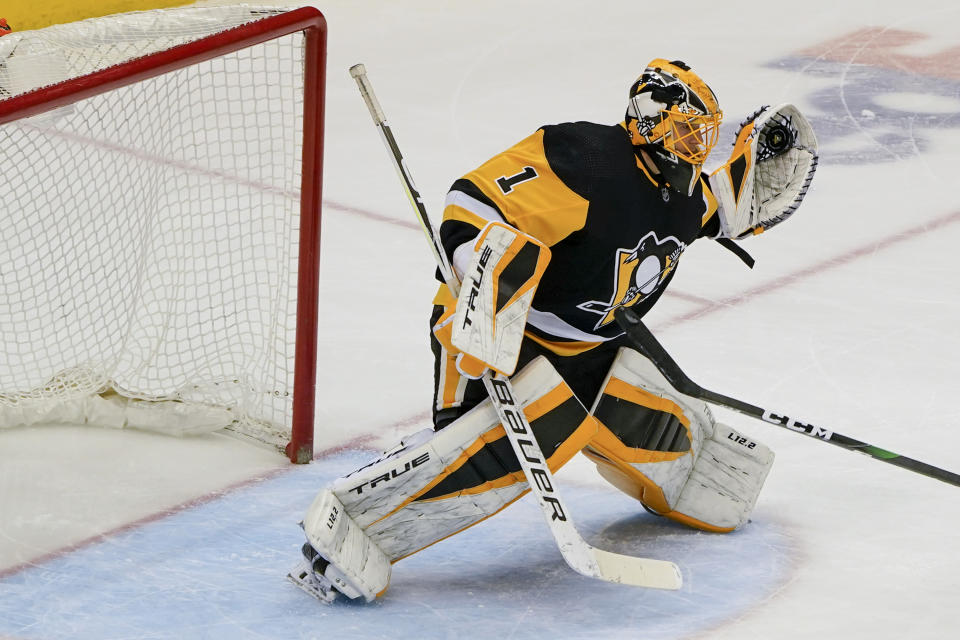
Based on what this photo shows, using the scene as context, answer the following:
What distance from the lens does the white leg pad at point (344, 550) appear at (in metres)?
2.51

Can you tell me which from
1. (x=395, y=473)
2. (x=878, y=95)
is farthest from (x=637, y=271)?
(x=878, y=95)

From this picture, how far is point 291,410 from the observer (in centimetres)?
336

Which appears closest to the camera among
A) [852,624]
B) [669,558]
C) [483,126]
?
[852,624]

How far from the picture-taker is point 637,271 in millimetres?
2629

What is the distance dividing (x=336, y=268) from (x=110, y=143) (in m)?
1.10

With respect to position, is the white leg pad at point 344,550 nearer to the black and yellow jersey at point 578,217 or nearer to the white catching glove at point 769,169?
the black and yellow jersey at point 578,217

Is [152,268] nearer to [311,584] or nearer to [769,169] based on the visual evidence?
[311,584]

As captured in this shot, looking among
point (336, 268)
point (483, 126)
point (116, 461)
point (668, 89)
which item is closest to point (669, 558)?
point (668, 89)

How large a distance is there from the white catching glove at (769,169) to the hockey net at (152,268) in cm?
83

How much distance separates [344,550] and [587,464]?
2.68 ft

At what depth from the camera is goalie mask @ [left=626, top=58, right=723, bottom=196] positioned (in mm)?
2520

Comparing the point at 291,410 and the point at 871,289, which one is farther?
the point at 871,289

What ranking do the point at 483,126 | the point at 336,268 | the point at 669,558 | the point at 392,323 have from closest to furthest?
the point at 669,558 → the point at 392,323 → the point at 336,268 → the point at 483,126

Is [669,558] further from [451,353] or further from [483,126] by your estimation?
[483,126]
